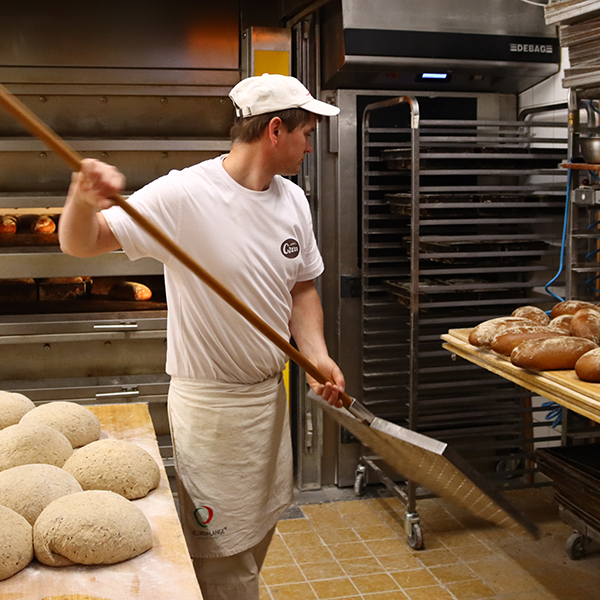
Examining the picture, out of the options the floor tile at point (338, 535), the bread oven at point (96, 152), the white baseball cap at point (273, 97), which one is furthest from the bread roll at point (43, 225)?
the floor tile at point (338, 535)

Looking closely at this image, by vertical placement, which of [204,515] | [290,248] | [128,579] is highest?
[290,248]

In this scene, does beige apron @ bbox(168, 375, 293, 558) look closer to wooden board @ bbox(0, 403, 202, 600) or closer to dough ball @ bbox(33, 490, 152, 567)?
wooden board @ bbox(0, 403, 202, 600)

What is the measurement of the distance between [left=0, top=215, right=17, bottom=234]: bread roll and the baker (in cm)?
177

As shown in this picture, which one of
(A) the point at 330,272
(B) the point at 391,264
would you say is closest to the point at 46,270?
(A) the point at 330,272

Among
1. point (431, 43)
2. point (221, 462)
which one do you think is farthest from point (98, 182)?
point (431, 43)

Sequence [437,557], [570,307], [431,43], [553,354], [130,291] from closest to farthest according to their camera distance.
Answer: [553,354] → [570,307] → [437,557] → [431,43] → [130,291]

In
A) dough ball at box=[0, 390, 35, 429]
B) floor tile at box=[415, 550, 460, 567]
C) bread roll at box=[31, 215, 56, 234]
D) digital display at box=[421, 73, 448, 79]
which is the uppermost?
digital display at box=[421, 73, 448, 79]

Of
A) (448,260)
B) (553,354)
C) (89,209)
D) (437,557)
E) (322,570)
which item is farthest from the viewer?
(448,260)

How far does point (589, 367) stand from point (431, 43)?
190 centimetres

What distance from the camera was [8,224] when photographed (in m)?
3.50

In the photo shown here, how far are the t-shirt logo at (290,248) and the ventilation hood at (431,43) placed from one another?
1523 mm

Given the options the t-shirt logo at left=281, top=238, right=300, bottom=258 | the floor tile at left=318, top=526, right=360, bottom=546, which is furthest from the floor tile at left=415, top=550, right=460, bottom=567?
the t-shirt logo at left=281, top=238, right=300, bottom=258

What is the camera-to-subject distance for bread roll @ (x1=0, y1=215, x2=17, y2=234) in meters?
3.49

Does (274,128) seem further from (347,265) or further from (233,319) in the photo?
(347,265)
